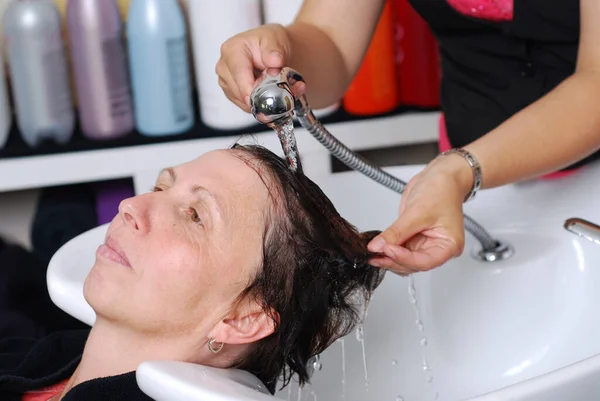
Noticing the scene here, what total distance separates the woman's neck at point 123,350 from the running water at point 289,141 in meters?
0.26

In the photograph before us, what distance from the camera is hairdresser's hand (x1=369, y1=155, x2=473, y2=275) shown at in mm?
1031

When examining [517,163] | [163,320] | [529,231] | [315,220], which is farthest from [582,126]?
[163,320]

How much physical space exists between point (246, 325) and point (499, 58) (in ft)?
2.03

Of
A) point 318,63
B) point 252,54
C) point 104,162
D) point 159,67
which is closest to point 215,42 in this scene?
point 159,67

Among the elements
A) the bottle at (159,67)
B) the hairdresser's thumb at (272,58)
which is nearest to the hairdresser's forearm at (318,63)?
the hairdresser's thumb at (272,58)

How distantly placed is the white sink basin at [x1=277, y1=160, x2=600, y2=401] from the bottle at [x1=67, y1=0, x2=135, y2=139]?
718mm

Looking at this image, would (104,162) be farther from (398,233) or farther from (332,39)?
(398,233)

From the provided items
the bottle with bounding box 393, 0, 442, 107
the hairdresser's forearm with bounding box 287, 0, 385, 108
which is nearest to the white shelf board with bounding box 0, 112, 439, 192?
the bottle with bounding box 393, 0, 442, 107

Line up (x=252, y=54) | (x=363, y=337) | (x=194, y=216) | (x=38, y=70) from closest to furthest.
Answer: (x=194, y=216)
(x=252, y=54)
(x=363, y=337)
(x=38, y=70)

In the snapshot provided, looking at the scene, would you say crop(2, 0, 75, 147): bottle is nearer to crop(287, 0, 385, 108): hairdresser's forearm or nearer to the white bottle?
the white bottle

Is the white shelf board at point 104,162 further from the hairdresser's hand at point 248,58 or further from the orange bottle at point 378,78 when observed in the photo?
the hairdresser's hand at point 248,58

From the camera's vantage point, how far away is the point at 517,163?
117 cm

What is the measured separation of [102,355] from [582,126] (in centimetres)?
70

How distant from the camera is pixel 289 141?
3.57ft
